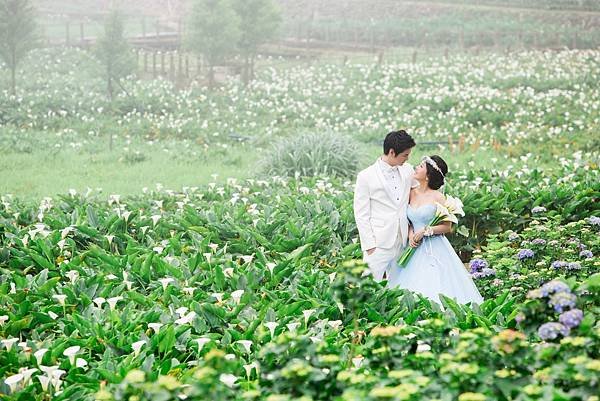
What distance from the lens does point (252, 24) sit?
20844 millimetres

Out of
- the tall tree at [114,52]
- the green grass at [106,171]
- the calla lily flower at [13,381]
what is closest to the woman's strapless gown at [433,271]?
the calla lily flower at [13,381]

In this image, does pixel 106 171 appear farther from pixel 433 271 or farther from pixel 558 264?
pixel 558 264

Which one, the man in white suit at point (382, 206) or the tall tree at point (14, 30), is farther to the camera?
the tall tree at point (14, 30)

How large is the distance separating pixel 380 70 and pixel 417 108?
431 centimetres

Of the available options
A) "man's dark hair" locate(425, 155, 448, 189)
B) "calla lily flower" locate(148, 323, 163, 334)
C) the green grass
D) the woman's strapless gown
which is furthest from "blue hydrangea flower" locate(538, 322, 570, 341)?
the green grass

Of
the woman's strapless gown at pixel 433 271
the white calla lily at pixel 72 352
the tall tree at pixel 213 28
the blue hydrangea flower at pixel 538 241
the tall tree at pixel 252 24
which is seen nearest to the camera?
the white calla lily at pixel 72 352

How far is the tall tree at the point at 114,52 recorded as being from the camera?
59.0ft

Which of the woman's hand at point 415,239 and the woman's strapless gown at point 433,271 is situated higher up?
the woman's hand at point 415,239

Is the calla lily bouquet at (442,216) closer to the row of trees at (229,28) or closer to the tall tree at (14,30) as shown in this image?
the tall tree at (14,30)

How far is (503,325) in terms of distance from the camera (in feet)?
13.4

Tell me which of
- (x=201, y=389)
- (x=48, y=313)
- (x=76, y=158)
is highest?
(x=201, y=389)

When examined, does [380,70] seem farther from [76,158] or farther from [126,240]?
[126,240]

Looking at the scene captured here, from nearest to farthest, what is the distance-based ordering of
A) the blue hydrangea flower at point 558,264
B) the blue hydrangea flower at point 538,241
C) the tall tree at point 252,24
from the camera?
the blue hydrangea flower at point 558,264, the blue hydrangea flower at point 538,241, the tall tree at point 252,24

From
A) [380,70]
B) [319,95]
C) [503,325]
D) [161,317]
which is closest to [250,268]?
[161,317]
